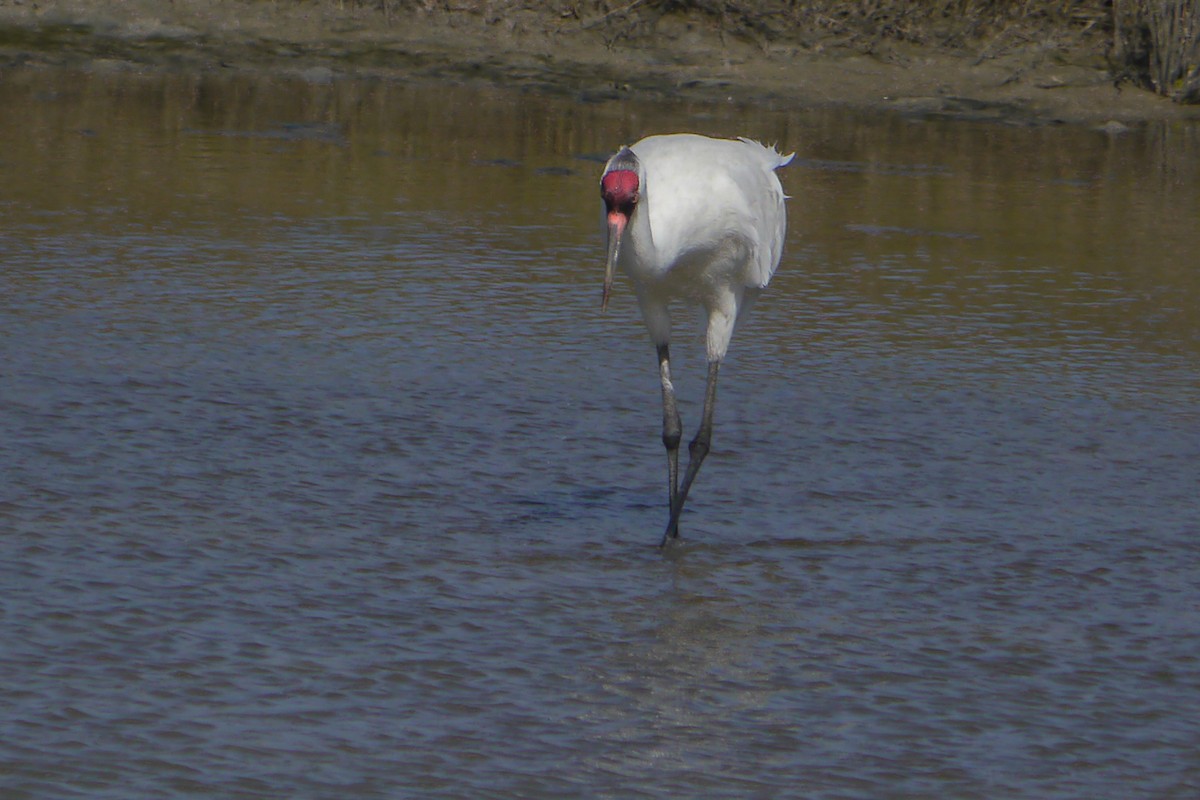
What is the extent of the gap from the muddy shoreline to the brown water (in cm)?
439

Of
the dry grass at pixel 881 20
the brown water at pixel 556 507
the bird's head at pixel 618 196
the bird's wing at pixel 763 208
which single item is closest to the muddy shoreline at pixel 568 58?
the dry grass at pixel 881 20

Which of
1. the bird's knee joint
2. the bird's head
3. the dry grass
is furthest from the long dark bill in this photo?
the dry grass

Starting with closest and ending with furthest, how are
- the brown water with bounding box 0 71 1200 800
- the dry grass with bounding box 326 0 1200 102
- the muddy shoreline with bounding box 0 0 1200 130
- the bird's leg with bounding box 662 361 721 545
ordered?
the brown water with bounding box 0 71 1200 800 → the bird's leg with bounding box 662 361 721 545 → the muddy shoreline with bounding box 0 0 1200 130 → the dry grass with bounding box 326 0 1200 102

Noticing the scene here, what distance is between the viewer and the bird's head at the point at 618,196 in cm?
516

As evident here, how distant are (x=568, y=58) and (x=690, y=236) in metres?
10.5

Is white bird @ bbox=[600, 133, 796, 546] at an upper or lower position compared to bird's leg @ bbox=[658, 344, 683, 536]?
upper

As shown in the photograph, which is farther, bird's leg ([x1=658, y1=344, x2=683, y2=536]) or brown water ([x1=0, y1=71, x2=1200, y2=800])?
bird's leg ([x1=658, y1=344, x2=683, y2=536])

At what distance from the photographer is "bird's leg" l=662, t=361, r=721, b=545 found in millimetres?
5492

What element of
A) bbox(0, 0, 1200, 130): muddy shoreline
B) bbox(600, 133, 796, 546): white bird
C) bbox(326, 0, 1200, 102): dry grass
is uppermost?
bbox(326, 0, 1200, 102): dry grass

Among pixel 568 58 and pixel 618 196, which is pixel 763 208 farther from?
pixel 568 58

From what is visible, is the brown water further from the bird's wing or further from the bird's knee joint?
the bird's wing

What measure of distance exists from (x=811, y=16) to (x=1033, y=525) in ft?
35.7

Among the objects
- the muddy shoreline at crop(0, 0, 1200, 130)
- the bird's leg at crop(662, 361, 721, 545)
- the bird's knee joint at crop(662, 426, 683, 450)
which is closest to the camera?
the bird's leg at crop(662, 361, 721, 545)

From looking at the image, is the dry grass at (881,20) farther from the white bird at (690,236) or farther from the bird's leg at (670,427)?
the bird's leg at (670,427)
